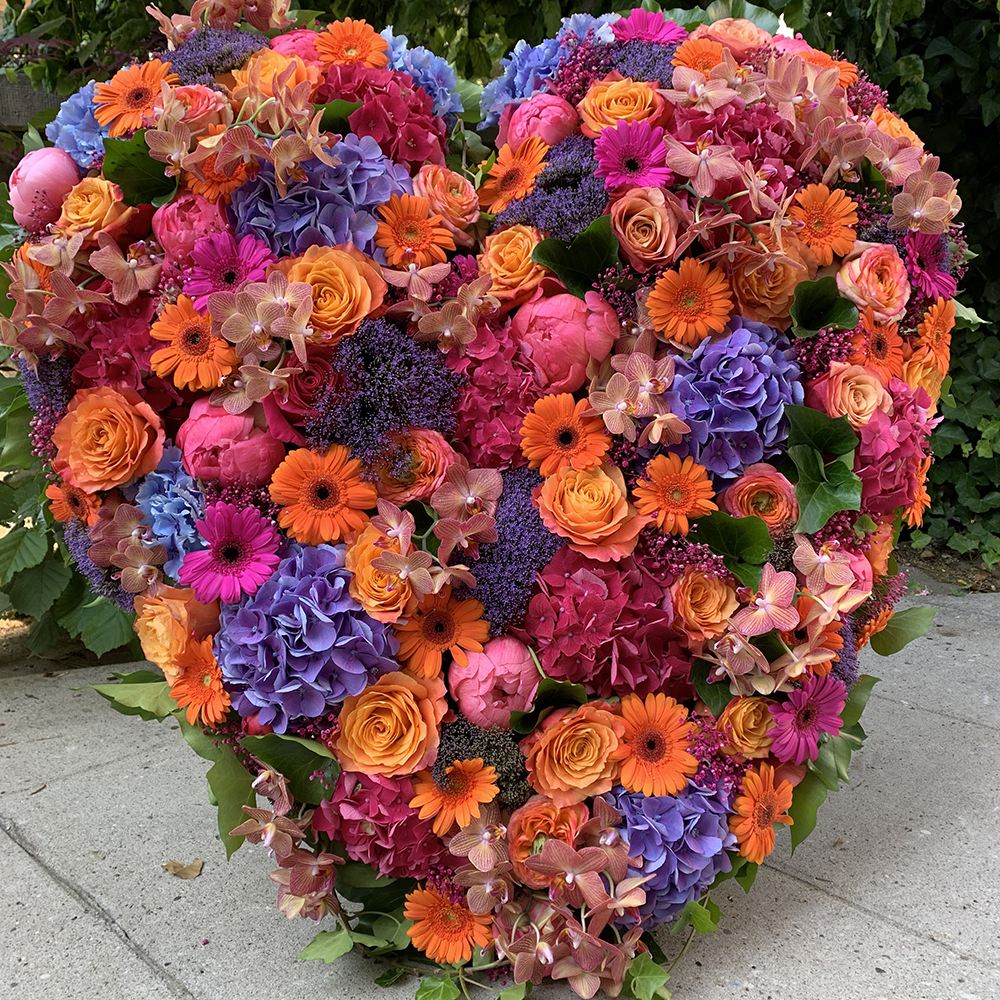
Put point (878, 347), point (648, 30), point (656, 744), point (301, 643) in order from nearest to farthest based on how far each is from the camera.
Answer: point (301, 643) → point (656, 744) → point (878, 347) → point (648, 30)

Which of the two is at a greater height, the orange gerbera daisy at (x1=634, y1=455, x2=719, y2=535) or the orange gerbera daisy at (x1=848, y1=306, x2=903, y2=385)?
the orange gerbera daisy at (x1=848, y1=306, x2=903, y2=385)

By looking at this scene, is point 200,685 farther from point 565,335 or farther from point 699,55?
point 699,55

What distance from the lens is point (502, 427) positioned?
1748 millimetres

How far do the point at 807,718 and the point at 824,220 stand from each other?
2.96 feet

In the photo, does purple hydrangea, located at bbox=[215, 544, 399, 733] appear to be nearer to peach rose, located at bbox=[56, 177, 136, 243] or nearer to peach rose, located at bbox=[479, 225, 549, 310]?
peach rose, located at bbox=[479, 225, 549, 310]

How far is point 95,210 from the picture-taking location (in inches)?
69.5

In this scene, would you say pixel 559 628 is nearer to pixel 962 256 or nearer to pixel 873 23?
pixel 962 256

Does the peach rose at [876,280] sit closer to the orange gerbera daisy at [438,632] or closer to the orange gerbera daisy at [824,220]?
the orange gerbera daisy at [824,220]

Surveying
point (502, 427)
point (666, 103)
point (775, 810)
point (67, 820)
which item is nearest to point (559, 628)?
point (502, 427)

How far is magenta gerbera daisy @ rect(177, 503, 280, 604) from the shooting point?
64.4 inches

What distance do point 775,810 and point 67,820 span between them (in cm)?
168

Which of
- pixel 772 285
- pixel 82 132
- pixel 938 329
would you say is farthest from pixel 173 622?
pixel 938 329

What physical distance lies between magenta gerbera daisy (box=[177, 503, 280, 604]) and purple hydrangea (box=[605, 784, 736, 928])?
0.72 m

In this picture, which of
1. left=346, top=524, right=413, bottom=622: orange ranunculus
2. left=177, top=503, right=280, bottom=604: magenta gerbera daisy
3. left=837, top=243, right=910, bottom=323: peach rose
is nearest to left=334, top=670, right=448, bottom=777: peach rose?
left=346, top=524, right=413, bottom=622: orange ranunculus
